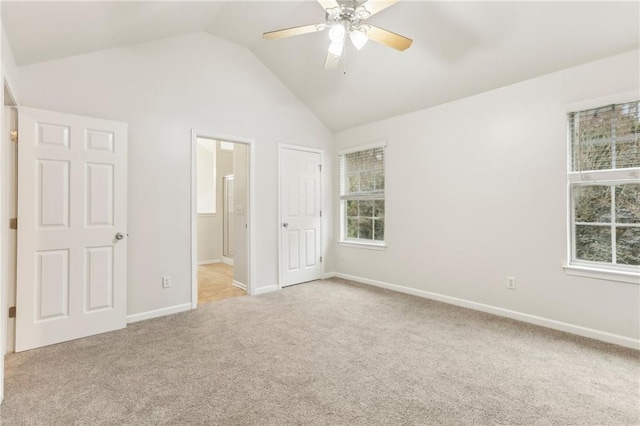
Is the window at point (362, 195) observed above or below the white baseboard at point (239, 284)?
above

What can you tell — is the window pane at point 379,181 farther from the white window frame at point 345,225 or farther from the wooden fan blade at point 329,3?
the wooden fan blade at point 329,3

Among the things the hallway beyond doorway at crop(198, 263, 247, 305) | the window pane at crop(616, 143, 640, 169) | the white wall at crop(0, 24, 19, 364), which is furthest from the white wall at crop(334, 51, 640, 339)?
the white wall at crop(0, 24, 19, 364)

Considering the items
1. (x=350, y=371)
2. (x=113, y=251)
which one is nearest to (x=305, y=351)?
(x=350, y=371)

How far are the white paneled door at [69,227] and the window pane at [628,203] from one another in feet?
14.4

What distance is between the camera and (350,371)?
7.25 ft

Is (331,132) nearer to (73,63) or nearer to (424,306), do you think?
(424,306)

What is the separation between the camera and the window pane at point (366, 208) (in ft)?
15.6

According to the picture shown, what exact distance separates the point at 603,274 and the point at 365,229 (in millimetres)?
2759

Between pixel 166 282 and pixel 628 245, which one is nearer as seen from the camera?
pixel 628 245

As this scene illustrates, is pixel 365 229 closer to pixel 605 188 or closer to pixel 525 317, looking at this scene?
pixel 525 317

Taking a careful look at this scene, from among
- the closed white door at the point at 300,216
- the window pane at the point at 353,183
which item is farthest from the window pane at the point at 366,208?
the closed white door at the point at 300,216

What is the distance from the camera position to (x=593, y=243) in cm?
283

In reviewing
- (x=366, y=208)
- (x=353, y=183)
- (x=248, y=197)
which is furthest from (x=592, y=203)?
(x=248, y=197)

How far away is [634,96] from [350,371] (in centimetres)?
306
